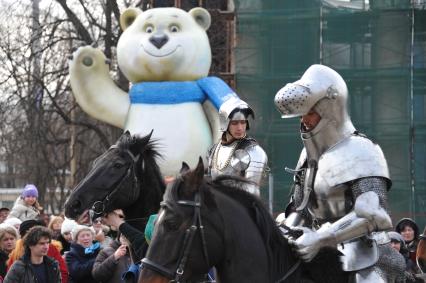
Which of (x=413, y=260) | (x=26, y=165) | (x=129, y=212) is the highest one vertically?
(x=129, y=212)

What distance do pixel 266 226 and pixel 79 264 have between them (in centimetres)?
479

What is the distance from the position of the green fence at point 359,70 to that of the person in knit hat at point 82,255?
8959 mm

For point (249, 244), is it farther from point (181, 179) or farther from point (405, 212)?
point (405, 212)

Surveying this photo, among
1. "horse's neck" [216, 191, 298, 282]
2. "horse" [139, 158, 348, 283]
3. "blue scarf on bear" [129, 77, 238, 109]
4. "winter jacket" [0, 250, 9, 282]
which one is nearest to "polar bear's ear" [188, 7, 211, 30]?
"blue scarf on bear" [129, 77, 238, 109]

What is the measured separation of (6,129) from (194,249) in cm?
2704

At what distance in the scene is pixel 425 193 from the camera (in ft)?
63.3

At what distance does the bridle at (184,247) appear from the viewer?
5406mm

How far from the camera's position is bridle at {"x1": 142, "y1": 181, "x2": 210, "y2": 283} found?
541 cm

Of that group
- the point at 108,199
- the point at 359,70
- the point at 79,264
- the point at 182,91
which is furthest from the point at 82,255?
the point at 359,70

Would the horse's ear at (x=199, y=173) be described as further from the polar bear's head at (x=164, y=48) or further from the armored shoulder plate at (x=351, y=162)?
the polar bear's head at (x=164, y=48)

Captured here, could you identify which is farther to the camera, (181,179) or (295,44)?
(295,44)

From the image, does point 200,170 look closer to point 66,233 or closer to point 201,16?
point 66,233

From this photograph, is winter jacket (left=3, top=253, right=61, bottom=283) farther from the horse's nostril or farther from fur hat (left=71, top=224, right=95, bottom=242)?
the horse's nostril

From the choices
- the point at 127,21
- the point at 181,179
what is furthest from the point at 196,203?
the point at 127,21
